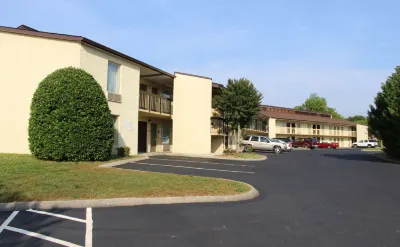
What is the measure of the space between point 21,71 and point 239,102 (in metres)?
16.2

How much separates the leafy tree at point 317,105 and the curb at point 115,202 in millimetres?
94234

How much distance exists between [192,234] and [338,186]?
25.3ft

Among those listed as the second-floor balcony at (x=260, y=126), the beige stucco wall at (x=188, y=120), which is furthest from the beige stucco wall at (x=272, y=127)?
the beige stucco wall at (x=188, y=120)

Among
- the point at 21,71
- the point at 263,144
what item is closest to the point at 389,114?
the point at 263,144

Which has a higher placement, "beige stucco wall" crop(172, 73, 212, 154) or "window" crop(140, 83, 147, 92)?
"window" crop(140, 83, 147, 92)

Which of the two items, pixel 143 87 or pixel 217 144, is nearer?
pixel 143 87

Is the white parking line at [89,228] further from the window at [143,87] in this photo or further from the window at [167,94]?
the window at [167,94]

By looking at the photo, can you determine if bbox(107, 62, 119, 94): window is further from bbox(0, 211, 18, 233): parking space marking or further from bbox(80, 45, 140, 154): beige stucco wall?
bbox(0, 211, 18, 233): parking space marking

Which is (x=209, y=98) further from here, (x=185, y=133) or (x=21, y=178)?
(x=21, y=178)

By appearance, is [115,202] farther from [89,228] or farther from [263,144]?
[263,144]

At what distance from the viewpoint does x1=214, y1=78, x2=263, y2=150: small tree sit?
27.9 metres

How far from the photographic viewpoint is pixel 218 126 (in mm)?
28328

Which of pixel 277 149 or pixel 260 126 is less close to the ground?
pixel 260 126

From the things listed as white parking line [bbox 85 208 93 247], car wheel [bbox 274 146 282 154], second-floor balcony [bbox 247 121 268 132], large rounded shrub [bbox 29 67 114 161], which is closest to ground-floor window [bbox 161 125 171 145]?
large rounded shrub [bbox 29 67 114 161]
